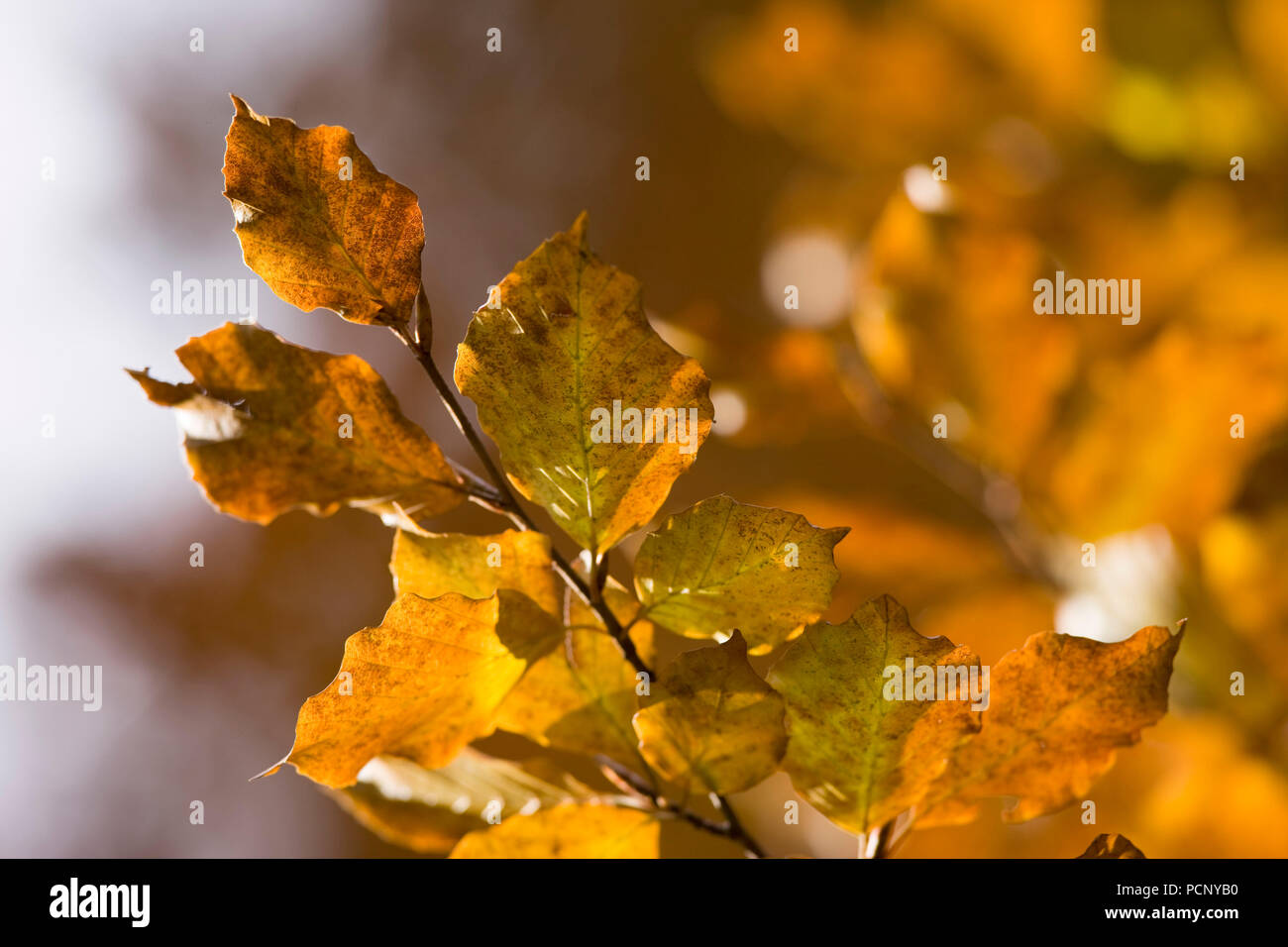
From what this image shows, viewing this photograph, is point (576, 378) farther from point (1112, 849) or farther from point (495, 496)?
point (1112, 849)

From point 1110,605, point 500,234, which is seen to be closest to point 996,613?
point 1110,605

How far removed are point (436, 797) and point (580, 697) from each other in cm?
6

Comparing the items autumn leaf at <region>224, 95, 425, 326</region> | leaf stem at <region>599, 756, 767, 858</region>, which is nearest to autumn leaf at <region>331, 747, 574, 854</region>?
leaf stem at <region>599, 756, 767, 858</region>

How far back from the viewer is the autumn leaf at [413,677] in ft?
0.49

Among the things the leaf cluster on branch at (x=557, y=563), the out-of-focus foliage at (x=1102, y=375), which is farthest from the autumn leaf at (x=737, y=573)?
the out-of-focus foliage at (x=1102, y=375)

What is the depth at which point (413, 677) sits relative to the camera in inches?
6.1

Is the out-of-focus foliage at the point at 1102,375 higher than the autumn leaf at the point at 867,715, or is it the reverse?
the out-of-focus foliage at the point at 1102,375

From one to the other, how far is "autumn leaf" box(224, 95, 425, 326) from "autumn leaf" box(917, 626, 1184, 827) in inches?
5.7

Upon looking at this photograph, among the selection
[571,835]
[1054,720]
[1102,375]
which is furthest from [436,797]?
[1102,375]

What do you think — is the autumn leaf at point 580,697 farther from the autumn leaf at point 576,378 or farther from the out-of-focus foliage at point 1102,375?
the out-of-focus foliage at point 1102,375

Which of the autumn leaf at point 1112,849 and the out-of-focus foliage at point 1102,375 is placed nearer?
the autumn leaf at point 1112,849

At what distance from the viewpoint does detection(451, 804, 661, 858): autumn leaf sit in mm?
186

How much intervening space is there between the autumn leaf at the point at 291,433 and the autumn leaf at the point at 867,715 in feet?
0.26

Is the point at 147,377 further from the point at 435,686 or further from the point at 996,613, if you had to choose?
the point at 996,613
